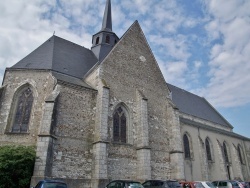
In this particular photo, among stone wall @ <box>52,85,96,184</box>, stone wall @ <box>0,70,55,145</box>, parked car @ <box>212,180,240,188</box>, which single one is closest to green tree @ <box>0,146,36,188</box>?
stone wall @ <box>52,85,96,184</box>

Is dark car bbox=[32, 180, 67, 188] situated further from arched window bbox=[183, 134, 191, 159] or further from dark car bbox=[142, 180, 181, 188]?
arched window bbox=[183, 134, 191, 159]

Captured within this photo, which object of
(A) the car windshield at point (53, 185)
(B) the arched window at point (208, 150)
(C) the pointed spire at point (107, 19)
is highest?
(C) the pointed spire at point (107, 19)

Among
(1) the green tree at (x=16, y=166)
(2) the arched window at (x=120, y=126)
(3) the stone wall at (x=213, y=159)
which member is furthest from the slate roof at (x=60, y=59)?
(3) the stone wall at (x=213, y=159)

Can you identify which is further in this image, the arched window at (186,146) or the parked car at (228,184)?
the arched window at (186,146)

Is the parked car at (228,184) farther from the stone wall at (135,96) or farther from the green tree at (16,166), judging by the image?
the green tree at (16,166)

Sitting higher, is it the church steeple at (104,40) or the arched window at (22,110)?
the church steeple at (104,40)

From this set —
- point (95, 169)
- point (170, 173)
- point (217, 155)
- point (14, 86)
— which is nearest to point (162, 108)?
point (170, 173)

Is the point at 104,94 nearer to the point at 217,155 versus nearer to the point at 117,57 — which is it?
the point at 117,57

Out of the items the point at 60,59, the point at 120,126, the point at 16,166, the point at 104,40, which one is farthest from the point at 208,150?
the point at 16,166

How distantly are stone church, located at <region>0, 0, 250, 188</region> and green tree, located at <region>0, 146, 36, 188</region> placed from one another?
Result: 45 centimetres

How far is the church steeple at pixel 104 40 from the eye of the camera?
72.1ft

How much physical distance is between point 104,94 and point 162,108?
19.7ft

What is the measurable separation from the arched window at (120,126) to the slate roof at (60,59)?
13.7ft

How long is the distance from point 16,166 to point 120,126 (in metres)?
6.78
